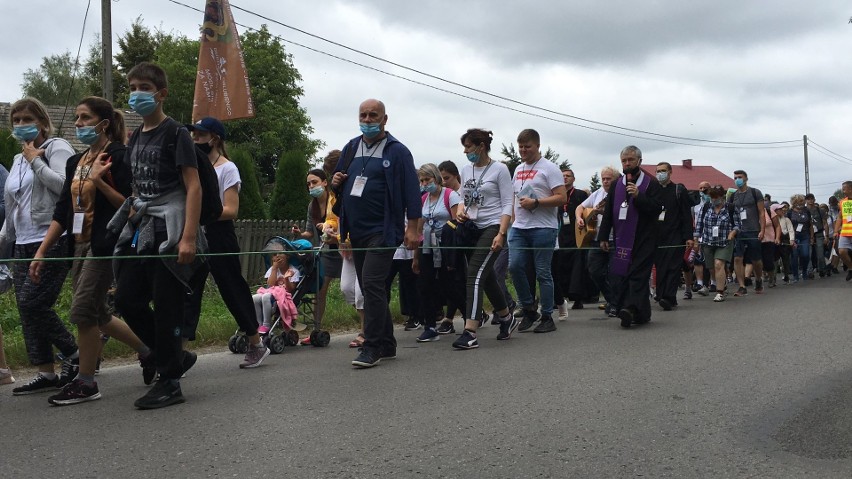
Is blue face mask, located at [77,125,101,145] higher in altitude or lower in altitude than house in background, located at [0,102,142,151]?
lower

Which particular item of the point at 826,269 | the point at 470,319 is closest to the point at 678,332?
the point at 470,319

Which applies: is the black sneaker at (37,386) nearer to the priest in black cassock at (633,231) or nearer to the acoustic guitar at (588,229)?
the priest in black cassock at (633,231)

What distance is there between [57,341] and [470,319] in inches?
139

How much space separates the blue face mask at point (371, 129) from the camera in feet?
22.8

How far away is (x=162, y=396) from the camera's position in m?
5.35

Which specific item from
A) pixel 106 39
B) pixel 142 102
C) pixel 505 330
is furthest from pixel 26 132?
pixel 106 39

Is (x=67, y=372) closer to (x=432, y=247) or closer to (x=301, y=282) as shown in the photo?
(x=301, y=282)

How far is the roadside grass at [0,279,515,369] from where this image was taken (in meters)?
7.81

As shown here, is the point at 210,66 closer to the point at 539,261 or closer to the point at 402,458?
the point at 539,261

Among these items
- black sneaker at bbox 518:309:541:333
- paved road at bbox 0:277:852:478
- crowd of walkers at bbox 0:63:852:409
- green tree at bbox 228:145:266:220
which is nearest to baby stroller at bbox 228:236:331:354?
crowd of walkers at bbox 0:63:852:409

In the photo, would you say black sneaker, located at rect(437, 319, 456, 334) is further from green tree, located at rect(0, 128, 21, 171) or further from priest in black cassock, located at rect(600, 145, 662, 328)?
green tree, located at rect(0, 128, 21, 171)

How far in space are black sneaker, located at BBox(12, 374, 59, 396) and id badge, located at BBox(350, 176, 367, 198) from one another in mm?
2510

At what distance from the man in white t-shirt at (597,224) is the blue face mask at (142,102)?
685cm

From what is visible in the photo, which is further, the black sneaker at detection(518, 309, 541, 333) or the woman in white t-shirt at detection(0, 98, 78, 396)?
the black sneaker at detection(518, 309, 541, 333)
